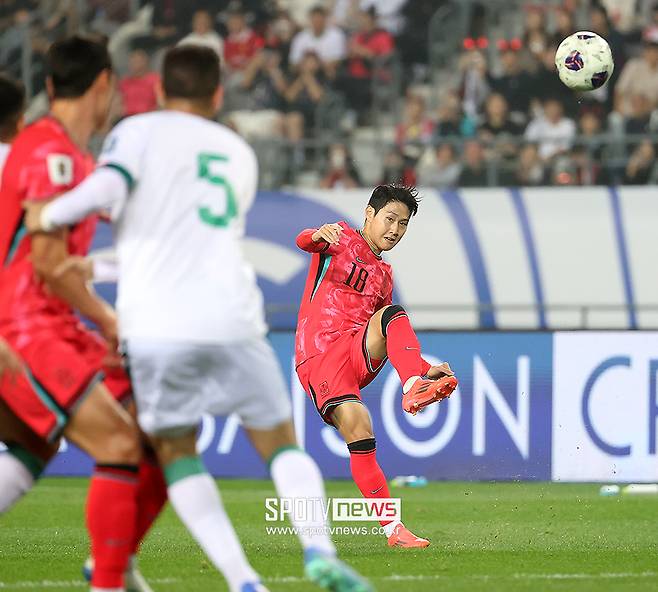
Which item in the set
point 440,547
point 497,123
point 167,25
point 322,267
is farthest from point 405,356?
point 167,25

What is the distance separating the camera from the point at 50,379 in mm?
5133

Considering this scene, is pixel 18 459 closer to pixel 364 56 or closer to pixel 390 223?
pixel 390 223

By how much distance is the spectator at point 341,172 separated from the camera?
616 inches

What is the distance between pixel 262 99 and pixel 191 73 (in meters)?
12.0

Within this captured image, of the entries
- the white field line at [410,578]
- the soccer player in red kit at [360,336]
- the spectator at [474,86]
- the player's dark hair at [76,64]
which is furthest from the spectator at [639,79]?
the player's dark hair at [76,64]

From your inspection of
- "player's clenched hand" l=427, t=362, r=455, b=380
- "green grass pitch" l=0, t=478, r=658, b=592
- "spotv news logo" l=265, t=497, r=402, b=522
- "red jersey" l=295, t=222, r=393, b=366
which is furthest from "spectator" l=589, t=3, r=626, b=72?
"player's clenched hand" l=427, t=362, r=455, b=380

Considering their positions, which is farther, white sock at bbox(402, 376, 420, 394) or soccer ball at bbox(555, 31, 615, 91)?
soccer ball at bbox(555, 31, 615, 91)

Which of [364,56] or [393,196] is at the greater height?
[364,56]

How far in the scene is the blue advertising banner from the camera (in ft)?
40.1

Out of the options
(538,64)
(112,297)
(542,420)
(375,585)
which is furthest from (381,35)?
(375,585)

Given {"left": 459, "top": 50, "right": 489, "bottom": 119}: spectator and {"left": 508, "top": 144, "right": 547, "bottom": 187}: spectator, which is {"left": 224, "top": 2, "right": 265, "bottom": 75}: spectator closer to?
{"left": 459, "top": 50, "right": 489, "bottom": 119}: spectator

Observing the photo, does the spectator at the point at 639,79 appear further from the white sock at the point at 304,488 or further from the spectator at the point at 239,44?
the white sock at the point at 304,488

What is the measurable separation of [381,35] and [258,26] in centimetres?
160

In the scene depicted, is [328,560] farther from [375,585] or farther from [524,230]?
[524,230]
